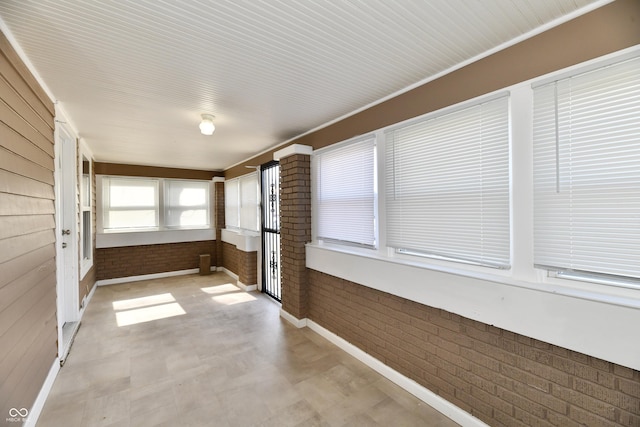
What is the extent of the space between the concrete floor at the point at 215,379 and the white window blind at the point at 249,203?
1.96 meters

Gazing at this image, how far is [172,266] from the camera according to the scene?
20.8 ft

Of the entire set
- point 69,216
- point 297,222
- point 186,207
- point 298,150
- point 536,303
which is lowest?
point 536,303

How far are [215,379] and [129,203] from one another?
510cm

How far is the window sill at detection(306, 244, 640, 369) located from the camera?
131cm

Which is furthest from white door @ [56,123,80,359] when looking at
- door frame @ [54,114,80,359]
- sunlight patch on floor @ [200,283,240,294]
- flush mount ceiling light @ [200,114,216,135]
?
sunlight patch on floor @ [200,283,240,294]

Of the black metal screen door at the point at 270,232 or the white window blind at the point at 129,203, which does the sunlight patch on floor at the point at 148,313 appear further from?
the white window blind at the point at 129,203

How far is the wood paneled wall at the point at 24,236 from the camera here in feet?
5.23

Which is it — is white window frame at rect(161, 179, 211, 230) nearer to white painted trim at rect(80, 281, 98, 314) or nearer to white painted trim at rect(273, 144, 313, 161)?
white painted trim at rect(80, 281, 98, 314)

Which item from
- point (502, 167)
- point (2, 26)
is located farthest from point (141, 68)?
point (502, 167)

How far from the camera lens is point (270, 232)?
486 cm

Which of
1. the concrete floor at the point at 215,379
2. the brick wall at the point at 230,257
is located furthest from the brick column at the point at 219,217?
→ the concrete floor at the point at 215,379

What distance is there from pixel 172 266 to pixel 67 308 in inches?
110

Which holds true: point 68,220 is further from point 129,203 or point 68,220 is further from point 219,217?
point 219,217

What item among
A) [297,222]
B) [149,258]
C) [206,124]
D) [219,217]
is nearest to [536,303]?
[297,222]
